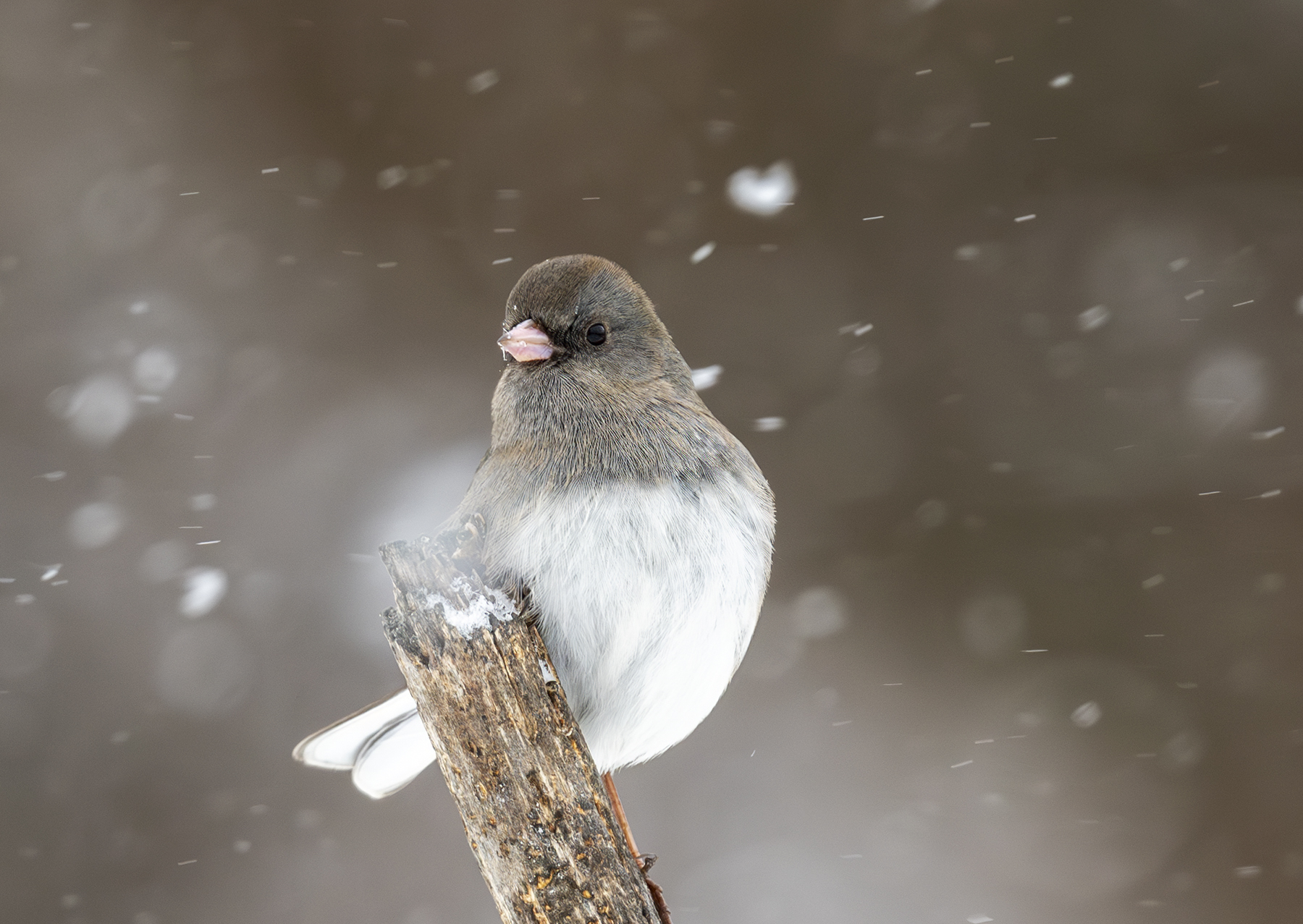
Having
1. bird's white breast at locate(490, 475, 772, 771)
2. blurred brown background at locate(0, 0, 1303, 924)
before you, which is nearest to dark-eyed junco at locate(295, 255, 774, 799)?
bird's white breast at locate(490, 475, 772, 771)

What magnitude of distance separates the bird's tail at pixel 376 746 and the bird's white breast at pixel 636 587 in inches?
9.2

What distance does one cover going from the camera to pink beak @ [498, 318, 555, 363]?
99 cm

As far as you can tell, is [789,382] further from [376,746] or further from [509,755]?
[509,755]

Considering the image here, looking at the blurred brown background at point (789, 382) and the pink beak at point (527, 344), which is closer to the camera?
the pink beak at point (527, 344)

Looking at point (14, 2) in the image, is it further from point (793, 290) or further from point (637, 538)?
point (637, 538)

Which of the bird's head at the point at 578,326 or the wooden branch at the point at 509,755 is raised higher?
the bird's head at the point at 578,326

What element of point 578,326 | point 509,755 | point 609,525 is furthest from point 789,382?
point 509,755

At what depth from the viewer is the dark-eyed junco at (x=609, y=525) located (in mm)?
909

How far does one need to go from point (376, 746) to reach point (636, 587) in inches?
16.4

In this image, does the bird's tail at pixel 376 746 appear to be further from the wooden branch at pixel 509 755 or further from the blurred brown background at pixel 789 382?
the blurred brown background at pixel 789 382

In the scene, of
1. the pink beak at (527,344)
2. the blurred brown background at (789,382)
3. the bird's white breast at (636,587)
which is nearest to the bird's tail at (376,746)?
the bird's white breast at (636,587)

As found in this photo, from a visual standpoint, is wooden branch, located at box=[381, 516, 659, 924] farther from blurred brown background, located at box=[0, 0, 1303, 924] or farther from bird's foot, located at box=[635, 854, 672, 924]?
blurred brown background, located at box=[0, 0, 1303, 924]

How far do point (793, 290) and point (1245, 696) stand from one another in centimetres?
137

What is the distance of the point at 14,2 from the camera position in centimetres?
198
